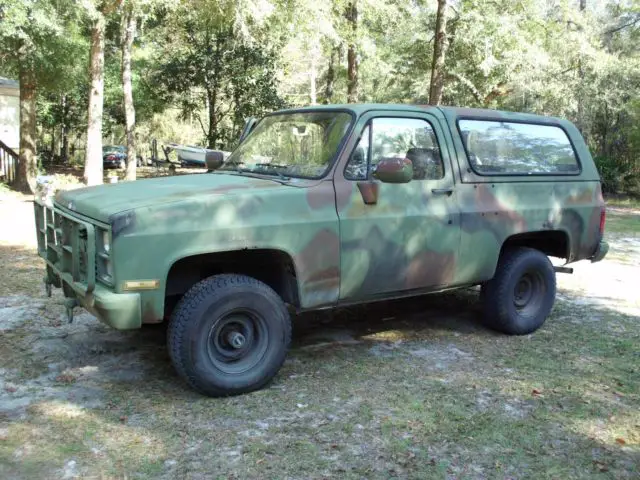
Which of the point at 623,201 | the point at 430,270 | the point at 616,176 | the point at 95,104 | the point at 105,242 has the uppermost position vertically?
the point at 95,104

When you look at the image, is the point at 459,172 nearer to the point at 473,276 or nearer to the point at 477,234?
the point at 477,234

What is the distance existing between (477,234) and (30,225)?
884 cm

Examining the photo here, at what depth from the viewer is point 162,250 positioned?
3674 millimetres

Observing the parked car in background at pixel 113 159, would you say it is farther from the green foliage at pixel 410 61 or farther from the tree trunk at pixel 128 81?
the tree trunk at pixel 128 81

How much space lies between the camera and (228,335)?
160 inches

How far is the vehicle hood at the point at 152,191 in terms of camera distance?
3837 mm

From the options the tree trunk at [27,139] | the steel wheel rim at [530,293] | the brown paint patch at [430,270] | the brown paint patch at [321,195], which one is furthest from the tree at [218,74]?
the brown paint patch at [321,195]

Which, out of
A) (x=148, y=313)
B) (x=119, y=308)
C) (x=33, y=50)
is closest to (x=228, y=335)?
(x=148, y=313)

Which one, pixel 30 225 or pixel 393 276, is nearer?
pixel 393 276

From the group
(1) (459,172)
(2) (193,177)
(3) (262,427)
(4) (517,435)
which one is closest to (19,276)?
(2) (193,177)

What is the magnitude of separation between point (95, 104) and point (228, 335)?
509 inches

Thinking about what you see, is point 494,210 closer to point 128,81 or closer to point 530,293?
point 530,293

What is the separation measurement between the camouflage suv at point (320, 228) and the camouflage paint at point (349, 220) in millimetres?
10

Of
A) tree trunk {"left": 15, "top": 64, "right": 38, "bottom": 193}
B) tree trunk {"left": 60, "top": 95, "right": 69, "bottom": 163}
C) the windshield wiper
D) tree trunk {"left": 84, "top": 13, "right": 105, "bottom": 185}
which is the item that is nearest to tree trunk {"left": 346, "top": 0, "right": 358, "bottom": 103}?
tree trunk {"left": 84, "top": 13, "right": 105, "bottom": 185}
